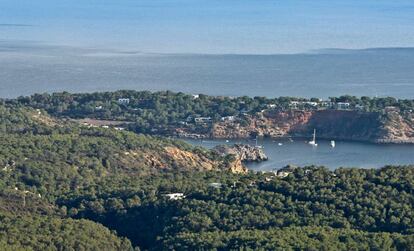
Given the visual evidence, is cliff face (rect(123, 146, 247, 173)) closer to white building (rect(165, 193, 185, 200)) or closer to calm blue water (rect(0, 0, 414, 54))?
white building (rect(165, 193, 185, 200))

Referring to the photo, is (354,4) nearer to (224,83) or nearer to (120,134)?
(224,83)

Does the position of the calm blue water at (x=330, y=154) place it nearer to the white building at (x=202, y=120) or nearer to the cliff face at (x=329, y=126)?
the cliff face at (x=329, y=126)

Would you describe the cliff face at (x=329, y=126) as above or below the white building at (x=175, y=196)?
below

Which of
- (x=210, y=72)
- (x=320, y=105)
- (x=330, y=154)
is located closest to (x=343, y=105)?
(x=320, y=105)

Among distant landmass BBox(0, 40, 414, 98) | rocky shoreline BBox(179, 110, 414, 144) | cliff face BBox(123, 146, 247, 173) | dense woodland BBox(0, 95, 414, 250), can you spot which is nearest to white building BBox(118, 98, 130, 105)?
rocky shoreline BBox(179, 110, 414, 144)

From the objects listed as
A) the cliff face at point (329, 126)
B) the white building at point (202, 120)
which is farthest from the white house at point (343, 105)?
the white building at point (202, 120)

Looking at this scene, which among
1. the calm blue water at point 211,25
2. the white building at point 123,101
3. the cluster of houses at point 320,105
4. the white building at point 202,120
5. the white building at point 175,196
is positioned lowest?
the white building at point 202,120
